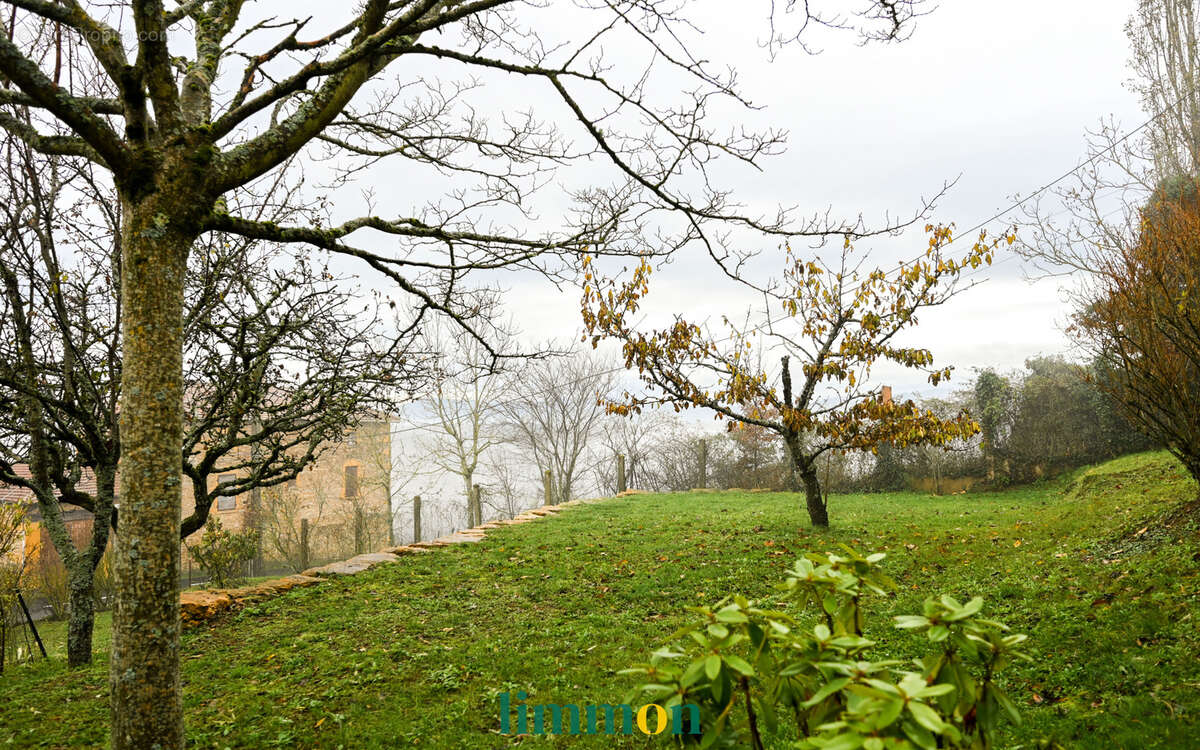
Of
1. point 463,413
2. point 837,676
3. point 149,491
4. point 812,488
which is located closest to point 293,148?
point 149,491

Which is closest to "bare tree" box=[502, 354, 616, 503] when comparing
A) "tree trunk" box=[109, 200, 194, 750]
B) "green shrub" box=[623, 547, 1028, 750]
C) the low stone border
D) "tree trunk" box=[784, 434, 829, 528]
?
the low stone border

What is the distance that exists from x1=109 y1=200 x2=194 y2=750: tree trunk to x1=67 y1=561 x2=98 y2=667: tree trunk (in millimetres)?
3837

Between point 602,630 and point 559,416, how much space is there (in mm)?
19977

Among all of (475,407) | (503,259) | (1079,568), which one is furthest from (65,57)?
(475,407)

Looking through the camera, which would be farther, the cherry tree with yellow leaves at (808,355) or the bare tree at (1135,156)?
the bare tree at (1135,156)

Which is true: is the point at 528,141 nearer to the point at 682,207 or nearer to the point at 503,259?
the point at 503,259

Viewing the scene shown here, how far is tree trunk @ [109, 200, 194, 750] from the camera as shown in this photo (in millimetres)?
2812

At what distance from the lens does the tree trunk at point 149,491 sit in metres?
2.81

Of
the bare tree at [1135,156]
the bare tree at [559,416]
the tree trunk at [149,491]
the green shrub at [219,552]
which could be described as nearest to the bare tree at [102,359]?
the tree trunk at [149,491]

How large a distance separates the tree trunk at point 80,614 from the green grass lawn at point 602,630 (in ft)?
0.96

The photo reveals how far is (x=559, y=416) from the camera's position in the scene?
2525 centimetres

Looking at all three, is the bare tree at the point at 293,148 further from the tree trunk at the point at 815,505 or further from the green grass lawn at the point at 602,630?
the tree trunk at the point at 815,505

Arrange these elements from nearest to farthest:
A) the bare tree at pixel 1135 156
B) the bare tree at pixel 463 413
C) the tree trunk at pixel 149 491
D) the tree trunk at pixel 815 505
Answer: the tree trunk at pixel 149 491 → the tree trunk at pixel 815 505 → the bare tree at pixel 1135 156 → the bare tree at pixel 463 413

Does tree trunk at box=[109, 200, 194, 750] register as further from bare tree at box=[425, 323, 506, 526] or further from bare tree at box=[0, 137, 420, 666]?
bare tree at box=[425, 323, 506, 526]
